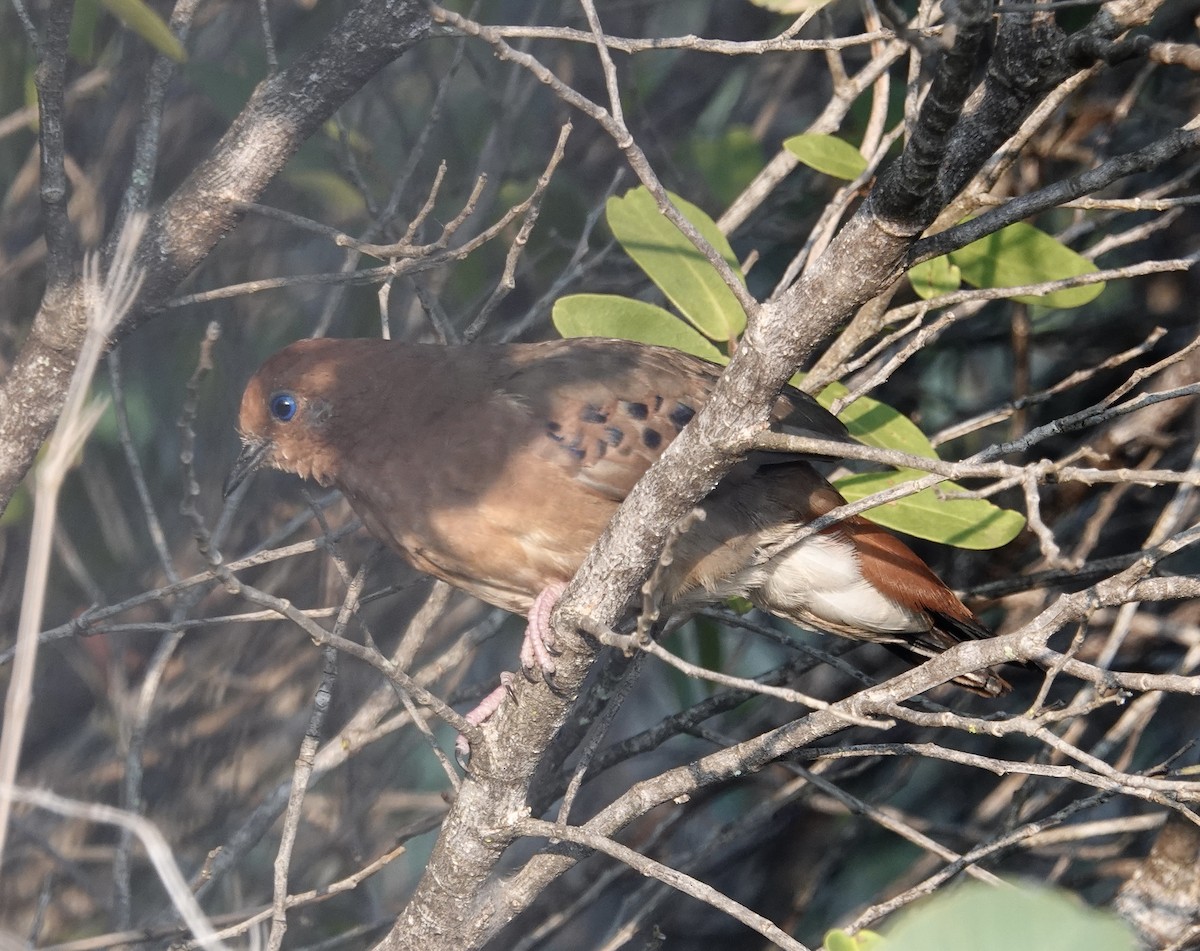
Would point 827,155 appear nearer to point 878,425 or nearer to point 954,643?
point 878,425

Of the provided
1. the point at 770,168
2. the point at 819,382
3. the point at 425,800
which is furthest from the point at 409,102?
the point at 425,800

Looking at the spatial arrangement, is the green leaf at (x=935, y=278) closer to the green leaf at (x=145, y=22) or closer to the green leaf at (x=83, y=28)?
the green leaf at (x=145, y=22)

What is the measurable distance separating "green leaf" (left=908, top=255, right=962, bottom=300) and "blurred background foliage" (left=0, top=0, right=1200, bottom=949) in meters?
0.58

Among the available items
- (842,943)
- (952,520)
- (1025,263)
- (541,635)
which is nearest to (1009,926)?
(842,943)

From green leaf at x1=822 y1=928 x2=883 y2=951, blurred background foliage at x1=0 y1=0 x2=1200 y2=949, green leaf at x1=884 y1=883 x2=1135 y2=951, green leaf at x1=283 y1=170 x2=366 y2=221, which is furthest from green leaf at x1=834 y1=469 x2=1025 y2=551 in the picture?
green leaf at x1=283 y1=170 x2=366 y2=221

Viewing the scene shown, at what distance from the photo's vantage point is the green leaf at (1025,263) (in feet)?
10.1

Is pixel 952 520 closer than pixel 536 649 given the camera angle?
No

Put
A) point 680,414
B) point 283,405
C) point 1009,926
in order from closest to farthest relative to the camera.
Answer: point 1009,926
point 680,414
point 283,405

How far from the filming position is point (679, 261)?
3.12 m

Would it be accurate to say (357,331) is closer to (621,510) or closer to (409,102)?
(409,102)

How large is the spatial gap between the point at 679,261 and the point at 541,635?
1.07m

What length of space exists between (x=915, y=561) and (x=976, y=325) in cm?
134

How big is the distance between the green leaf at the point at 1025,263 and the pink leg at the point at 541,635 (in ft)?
4.64

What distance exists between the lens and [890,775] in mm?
4141
